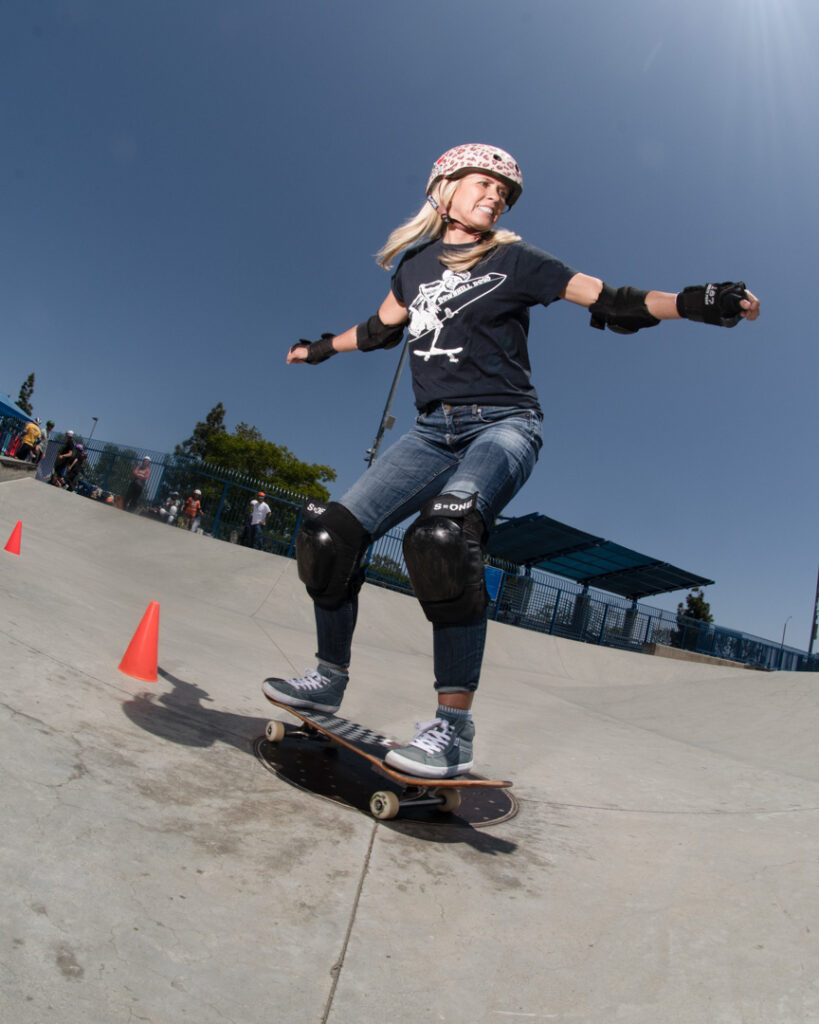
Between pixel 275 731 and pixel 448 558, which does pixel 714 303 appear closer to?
pixel 448 558

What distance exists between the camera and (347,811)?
5.70 feet

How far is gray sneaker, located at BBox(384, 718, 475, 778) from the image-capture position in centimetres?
179

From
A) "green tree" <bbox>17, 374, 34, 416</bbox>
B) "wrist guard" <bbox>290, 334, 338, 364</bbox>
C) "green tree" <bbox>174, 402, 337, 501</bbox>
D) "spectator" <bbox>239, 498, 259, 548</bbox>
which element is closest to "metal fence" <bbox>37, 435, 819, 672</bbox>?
"spectator" <bbox>239, 498, 259, 548</bbox>

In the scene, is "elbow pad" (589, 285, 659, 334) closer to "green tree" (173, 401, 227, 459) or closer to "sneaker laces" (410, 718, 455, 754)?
"sneaker laces" (410, 718, 455, 754)

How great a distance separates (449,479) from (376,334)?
1.02m

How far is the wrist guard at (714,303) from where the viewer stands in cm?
188

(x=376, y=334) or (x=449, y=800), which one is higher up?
(x=376, y=334)

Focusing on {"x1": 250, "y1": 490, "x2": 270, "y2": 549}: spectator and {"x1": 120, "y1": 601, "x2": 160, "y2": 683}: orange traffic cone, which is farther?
{"x1": 250, "y1": 490, "x2": 270, "y2": 549}: spectator

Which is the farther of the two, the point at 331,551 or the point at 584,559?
the point at 584,559

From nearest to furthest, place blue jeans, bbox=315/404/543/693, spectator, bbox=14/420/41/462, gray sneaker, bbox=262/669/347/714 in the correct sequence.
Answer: blue jeans, bbox=315/404/543/693, gray sneaker, bbox=262/669/347/714, spectator, bbox=14/420/41/462

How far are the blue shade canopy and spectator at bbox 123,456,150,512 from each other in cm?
1011

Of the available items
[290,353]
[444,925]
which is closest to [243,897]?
[444,925]

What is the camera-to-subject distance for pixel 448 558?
187cm

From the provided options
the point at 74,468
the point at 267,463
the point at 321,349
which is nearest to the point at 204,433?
the point at 267,463
